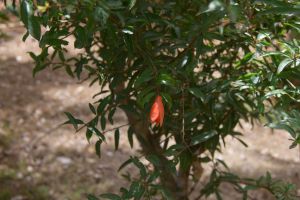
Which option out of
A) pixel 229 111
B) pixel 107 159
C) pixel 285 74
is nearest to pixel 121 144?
pixel 107 159

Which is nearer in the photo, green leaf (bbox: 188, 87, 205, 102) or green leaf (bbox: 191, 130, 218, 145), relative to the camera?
green leaf (bbox: 188, 87, 205, 102)

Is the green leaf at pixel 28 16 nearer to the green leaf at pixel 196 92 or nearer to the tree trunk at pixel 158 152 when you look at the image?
the green leaf at pixel 196 92

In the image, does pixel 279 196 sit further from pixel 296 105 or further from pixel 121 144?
pixel 121 144

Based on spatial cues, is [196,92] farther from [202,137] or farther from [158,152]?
[158,152]

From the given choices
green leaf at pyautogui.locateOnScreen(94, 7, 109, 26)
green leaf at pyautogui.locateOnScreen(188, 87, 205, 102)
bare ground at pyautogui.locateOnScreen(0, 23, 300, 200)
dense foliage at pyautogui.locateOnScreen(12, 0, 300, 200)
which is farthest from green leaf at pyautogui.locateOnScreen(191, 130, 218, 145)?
bare ground at pyautogui.locateOnScreen(0, 23, 300, 200)

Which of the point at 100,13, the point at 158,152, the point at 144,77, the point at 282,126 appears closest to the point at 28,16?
the point at 100,13

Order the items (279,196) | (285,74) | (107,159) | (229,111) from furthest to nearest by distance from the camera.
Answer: (107,159) < (229,111) < (279,196) < (285,74)

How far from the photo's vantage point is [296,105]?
4.31 ft

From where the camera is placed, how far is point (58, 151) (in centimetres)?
302

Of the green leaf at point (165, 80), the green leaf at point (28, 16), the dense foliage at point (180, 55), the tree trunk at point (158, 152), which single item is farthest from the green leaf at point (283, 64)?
the tree trunk at point (158, 152)

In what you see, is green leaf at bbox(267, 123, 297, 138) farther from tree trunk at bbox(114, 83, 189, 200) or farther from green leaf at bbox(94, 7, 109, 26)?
tree trunk at bbox(114, 83, 189, 200)

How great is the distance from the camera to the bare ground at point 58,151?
2.76 meters

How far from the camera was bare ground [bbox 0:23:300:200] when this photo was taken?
2762 millimetres

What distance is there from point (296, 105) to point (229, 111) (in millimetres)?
224
